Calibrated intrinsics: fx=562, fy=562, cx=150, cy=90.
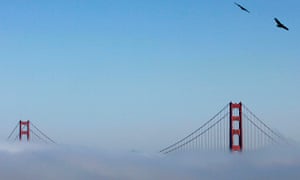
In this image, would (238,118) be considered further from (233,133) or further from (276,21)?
(276,21)

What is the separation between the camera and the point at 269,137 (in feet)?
304

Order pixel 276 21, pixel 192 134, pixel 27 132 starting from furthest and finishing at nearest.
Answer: pixel 27 132
pixel 192 134
pixel 276 21

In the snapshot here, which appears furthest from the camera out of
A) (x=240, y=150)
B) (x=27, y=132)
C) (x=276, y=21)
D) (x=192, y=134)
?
(x=27, y=132)

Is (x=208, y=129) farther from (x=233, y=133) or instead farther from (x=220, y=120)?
(x=233, y=133)

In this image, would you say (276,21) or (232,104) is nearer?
(276,21)

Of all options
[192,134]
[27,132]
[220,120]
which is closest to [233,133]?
[220,120]

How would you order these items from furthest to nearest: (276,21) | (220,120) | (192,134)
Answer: (192,134), (220,120), (276,21)

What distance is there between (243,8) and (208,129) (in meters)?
80.4

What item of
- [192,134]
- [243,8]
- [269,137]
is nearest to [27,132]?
[192,134]

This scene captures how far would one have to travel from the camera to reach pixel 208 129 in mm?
95312

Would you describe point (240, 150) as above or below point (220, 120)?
below

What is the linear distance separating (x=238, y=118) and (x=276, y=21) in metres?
64.1

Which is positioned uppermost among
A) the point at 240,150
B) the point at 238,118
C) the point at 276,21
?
the point at 238,118

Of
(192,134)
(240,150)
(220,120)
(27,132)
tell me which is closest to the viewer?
(240,150)
